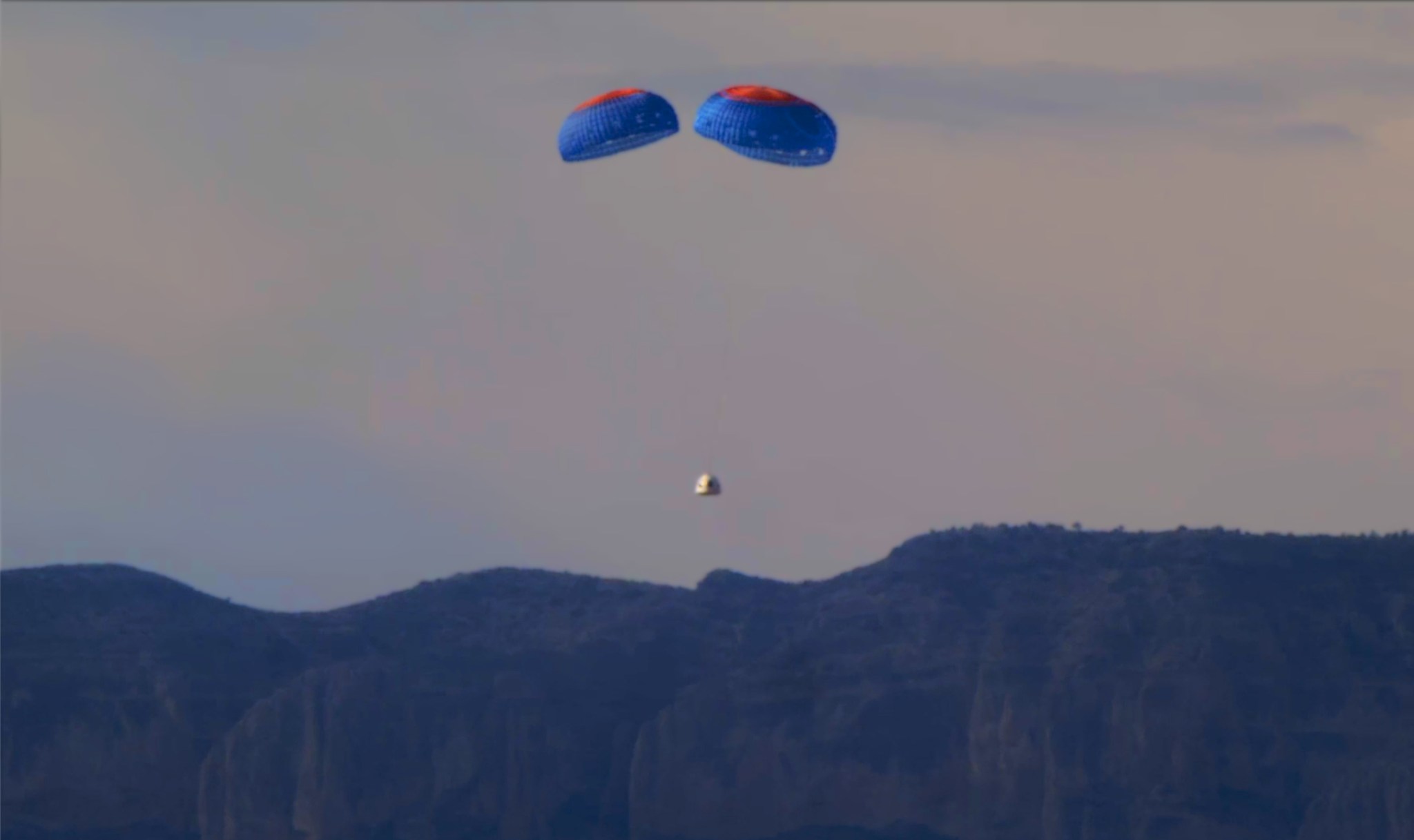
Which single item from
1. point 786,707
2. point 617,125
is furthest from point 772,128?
point 786,707

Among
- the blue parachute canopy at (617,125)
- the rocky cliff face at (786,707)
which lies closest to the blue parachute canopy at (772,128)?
the blue parachute canopy at (617,125)

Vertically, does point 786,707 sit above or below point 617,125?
below

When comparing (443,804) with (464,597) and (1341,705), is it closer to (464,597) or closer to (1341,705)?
(464,597)

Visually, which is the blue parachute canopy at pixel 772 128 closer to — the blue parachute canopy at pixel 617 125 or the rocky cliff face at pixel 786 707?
the blue parachute canopy at pixel 617 125

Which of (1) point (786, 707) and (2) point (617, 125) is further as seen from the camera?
(1) point (786, 707)

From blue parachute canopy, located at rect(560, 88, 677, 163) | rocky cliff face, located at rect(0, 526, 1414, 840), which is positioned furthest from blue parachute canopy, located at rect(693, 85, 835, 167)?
rocky cliff face, located at rect(0, 526, 1414, 840)

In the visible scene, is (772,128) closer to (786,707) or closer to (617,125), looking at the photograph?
(617,125)
